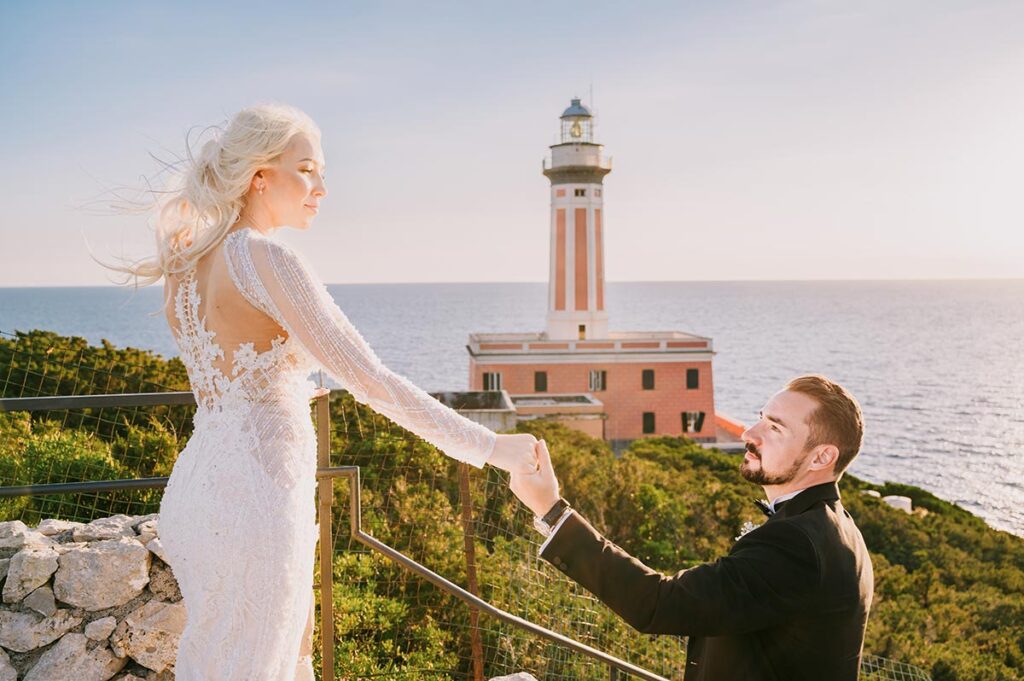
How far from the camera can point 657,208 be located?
107312mm

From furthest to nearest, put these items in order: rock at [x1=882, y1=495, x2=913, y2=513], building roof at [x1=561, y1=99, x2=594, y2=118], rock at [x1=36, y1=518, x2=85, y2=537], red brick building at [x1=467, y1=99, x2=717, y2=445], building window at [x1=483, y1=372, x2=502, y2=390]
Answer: building roof at [x1=561, y1=99, x2=594, y2=118] → red brick building at [x1=467, y1=99, x2=717, y2=445] → building window at [x1=483, y1=372, x2=502, y2=390] → rock at [x1=882, y1=495, x2=913, y2=513] → rock at [x1=36, y1=518, x2=85, y2=537]

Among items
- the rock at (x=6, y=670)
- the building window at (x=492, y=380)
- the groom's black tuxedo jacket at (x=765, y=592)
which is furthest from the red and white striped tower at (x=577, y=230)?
the groom's black tuxedo jacket at (x=765, y=592)

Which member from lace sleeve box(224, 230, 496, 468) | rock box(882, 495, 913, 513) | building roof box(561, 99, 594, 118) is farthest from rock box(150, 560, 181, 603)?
building roof box(561, 99, 594, 118)

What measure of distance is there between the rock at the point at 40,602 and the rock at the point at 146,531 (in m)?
0.33

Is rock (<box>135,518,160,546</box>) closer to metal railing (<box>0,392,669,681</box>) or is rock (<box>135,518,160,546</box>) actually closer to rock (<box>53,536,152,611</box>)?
rock (<box>53,536,152,611</box>)

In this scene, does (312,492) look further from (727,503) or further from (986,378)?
(986,378)

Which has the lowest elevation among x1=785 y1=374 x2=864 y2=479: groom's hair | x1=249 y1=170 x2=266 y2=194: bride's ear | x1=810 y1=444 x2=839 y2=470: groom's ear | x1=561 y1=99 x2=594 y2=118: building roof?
x1=810 y1=444 x2=839 y2=470: groom's ear

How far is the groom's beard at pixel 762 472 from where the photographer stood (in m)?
1.88

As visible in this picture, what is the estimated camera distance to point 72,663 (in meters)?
2.84

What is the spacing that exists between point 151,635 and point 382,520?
11.4ft

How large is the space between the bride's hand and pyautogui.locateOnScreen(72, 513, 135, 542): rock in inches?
70.0

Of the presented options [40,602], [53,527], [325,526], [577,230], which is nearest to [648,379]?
[577,230]

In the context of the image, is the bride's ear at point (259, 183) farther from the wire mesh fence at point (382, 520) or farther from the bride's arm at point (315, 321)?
the wire mesh fence at point (382, 520)

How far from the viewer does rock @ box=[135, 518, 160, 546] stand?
3.06 metres
